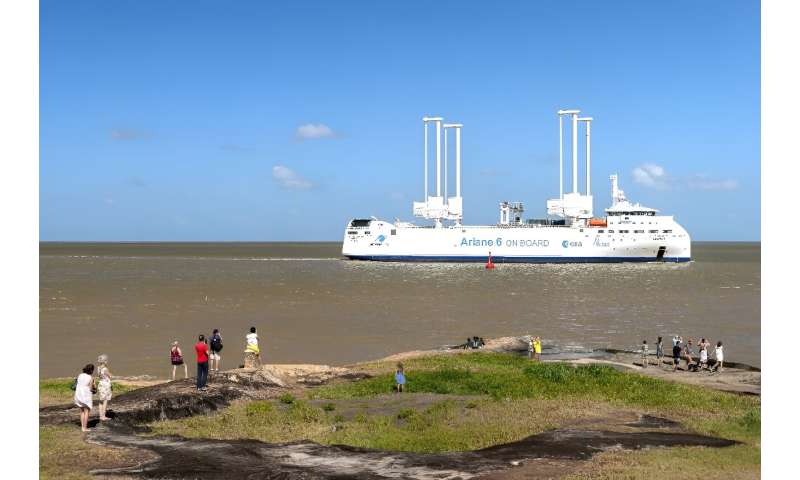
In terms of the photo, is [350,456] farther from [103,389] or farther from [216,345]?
[216,345]

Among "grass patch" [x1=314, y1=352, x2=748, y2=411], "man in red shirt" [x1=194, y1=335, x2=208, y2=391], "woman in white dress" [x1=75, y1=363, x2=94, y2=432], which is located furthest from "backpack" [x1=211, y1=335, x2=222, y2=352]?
"woman in white dress" [x1=75, y1=363, x2=94, y2=432]

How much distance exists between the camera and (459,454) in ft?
37.6

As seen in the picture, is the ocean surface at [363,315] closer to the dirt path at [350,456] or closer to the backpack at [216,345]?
the backpack at [216,345]

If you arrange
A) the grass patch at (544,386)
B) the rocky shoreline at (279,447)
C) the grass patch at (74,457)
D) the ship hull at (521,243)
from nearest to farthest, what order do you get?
the grass patch at (74,457), the rocky shoreline at (279,447), the grass patch at (544,386), the ship hull at (521,243)

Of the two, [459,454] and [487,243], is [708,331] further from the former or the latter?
[487,243]

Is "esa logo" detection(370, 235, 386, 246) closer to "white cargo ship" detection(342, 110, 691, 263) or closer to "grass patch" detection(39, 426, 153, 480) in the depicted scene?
"white cargo ship" detection(342, 110, 691, 263)

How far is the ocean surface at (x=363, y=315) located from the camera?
27203mm

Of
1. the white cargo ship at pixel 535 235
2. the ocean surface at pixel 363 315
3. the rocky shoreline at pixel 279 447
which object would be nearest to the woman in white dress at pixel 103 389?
the rocky shoreline at pixel 279 447

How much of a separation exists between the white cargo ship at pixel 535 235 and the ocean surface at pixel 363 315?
2539cm

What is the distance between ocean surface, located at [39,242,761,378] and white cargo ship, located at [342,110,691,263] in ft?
83.3

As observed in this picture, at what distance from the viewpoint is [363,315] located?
3788cm

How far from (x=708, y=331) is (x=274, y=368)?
2142cm

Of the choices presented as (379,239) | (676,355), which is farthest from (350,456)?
(379,239)
